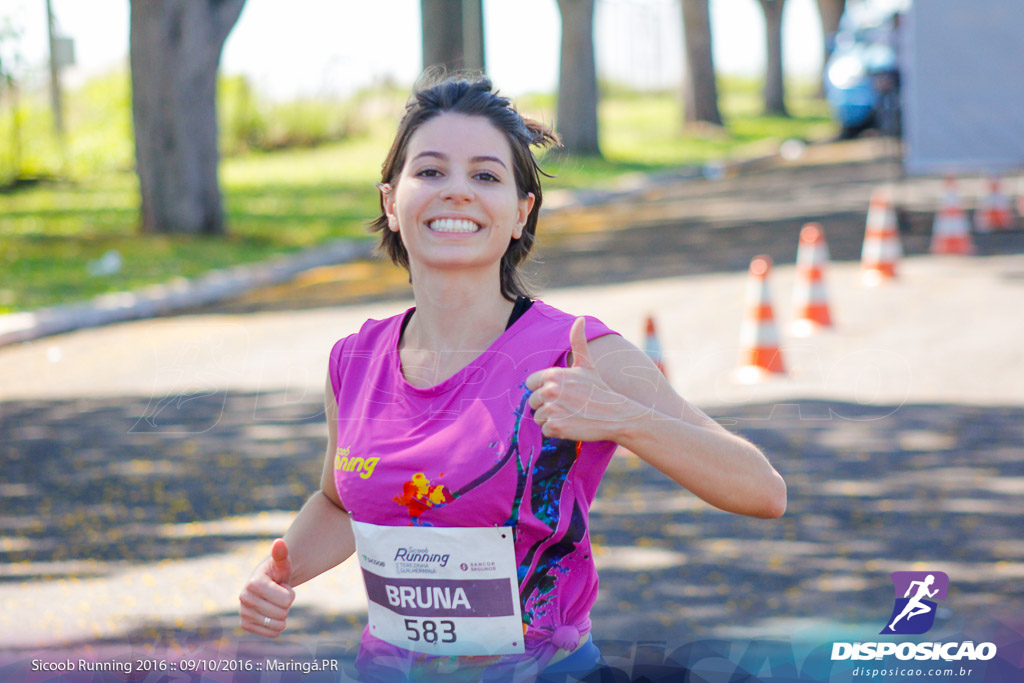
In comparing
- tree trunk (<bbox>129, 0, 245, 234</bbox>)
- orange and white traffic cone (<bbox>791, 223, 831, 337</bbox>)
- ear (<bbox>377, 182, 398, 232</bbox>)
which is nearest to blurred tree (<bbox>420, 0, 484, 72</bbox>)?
tree trunk (<bbox>129, 0, 245, 234</bbox>)

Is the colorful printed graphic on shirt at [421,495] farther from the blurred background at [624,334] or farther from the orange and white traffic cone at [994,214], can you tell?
the orange and white traffic cone at [994,214]

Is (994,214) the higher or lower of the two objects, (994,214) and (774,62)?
the lower

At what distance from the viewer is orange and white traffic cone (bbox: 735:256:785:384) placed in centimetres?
843

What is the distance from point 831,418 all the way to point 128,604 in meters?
4.32

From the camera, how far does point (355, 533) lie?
7.95 feet

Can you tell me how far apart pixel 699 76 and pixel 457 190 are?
3533 cm

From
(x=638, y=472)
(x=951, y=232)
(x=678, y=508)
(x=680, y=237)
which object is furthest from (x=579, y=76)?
(x=678, y=508)

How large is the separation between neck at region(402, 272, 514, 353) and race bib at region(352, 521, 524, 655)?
0.40 metres

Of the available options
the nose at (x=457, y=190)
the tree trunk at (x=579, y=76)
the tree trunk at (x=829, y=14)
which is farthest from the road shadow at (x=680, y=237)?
the tree trunk at (x=829, y=14)

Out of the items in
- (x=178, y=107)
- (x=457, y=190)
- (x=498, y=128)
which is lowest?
(x=178, y=107)

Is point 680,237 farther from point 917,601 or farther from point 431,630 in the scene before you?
point 431,630

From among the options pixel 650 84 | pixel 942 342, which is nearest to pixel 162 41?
pixel 942 342

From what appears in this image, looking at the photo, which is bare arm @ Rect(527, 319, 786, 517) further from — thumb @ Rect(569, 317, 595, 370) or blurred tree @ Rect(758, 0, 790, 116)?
blurred tree @ Rect(758, 0, 790, 116)

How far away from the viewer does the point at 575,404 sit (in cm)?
212
